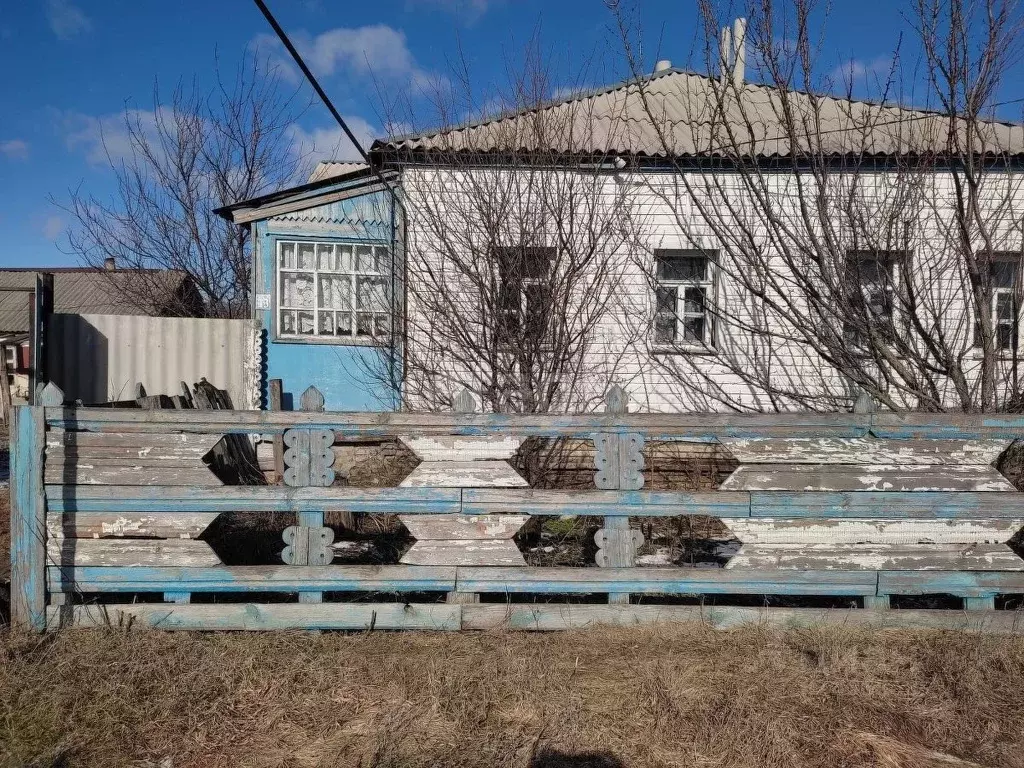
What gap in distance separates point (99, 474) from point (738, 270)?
627 cm

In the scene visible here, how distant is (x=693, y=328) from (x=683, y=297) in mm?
393

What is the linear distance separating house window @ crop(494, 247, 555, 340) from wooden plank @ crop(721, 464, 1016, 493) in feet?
12.7

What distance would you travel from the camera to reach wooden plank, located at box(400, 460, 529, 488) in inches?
147

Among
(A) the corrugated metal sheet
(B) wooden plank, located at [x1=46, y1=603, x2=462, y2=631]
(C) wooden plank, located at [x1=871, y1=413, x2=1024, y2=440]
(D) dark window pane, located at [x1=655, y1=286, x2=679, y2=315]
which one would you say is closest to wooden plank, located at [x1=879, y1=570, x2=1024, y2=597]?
(C) wooden plank, located at [x1=871, y1=413, x2=1024, y2=440]

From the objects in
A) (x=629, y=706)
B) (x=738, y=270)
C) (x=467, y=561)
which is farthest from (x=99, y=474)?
(x=738, y=270)

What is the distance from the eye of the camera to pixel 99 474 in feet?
11.8

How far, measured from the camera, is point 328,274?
8.45m

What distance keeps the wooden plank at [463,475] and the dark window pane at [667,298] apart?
4.61 meters

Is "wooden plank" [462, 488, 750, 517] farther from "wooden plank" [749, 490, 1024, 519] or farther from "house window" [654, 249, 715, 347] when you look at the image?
"house window" [654, 249, 715, 347]

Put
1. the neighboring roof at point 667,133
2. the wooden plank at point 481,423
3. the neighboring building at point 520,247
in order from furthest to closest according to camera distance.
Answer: the neighboring building at point 520,247, the neighboring roof at point 667,133, the wooden plank at point 481,423

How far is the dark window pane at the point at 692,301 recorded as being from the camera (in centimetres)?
791

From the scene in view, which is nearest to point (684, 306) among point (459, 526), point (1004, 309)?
point (1004, 309)

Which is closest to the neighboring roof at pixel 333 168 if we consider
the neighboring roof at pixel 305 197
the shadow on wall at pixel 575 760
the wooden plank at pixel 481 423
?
the neighboring roof at pixel 305 197

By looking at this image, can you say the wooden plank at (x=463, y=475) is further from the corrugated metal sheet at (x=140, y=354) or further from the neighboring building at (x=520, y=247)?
the corrugated metal sheet at (x=140, y=354)
